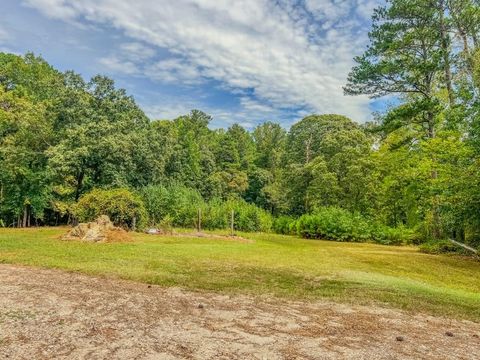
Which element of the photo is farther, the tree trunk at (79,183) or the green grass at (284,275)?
the tree trunk at (79,183)

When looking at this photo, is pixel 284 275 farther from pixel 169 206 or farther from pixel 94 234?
pixel 169 206

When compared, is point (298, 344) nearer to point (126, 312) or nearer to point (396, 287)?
point (126, 312)

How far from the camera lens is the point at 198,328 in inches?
170

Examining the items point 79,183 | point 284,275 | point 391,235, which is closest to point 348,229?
point 391,235

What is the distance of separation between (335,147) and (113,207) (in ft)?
73.2

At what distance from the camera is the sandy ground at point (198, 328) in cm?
362

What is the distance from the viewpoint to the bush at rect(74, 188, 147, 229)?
64.4 feet

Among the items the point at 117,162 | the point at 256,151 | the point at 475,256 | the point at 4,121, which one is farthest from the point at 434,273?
the point at 256,151

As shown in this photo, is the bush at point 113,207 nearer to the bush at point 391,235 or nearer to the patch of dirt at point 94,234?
the patch of dirt at point 94,234

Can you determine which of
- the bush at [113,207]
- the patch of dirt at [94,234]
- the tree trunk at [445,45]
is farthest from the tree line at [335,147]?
the patch of dirt at [94,234]

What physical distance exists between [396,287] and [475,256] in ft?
32.2

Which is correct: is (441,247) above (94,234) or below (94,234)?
below

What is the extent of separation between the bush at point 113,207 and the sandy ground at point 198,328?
44.8 ft

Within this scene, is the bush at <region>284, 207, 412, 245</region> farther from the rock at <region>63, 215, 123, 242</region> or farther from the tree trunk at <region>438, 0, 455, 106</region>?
the rock at <region>63, 215, 123, 242</region>
